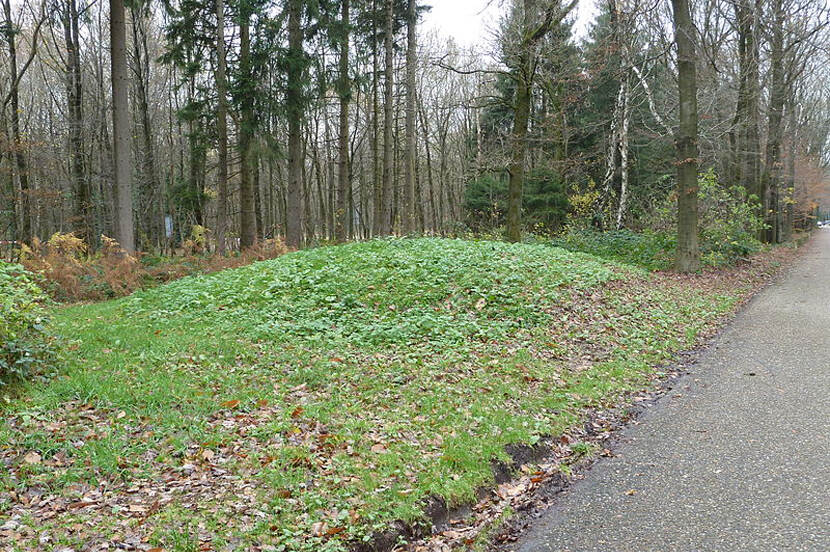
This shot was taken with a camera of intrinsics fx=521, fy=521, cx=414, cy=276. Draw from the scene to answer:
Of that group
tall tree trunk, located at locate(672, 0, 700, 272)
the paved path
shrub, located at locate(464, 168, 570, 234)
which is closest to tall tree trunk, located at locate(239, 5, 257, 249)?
shrub, located at locate(464, 168, 570, 234)

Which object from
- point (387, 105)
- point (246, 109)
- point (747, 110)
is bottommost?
point (747, 110)

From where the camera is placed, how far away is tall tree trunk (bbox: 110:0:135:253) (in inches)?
480

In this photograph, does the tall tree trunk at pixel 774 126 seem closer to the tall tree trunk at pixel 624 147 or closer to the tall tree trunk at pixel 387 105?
the tall tree trunk at pixel 624 147

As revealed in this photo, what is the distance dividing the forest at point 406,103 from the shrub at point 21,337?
7832 millimetres

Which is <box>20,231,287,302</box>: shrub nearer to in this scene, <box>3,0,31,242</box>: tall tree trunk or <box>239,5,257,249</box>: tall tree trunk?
<box>239,5,257,249</box>: tall tree trunk

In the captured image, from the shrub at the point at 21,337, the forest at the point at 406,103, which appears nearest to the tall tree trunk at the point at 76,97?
the forest at the point at 406,103

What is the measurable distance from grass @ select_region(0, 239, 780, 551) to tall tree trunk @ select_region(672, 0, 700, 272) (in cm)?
319

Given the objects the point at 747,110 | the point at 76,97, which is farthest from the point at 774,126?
the point at 76,97

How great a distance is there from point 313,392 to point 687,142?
11.7 meters

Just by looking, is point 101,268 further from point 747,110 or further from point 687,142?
point 747,110

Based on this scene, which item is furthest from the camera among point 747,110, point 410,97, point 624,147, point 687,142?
point 410,97

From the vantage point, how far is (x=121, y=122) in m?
12.6

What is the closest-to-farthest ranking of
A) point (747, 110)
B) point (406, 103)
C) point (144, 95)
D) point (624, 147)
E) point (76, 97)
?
1. point (624, 147)
2. point (747, 110)
3. point (76, 97)
4. point (406, 103)
5. point (144, 95)

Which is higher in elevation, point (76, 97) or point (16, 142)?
point (76, 97)
